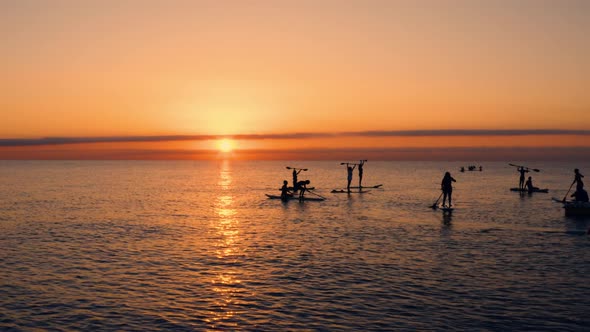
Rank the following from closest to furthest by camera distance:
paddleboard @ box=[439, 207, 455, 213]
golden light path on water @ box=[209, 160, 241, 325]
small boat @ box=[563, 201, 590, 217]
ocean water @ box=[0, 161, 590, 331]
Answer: ocean water @ box=[0, 161, 590, 331] → golden light path on water @ box=[209, 160, 241, 325] → small boat @ box=[563, 201, 590, 217] → paddleboard @ box=[439, 207, 455, 213]

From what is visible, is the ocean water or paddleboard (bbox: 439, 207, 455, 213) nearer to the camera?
the ocean water

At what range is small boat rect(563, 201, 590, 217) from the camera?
36.5m

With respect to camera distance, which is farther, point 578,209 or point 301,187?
point 301,187

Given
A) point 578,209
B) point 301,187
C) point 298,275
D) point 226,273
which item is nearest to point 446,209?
point 578,209

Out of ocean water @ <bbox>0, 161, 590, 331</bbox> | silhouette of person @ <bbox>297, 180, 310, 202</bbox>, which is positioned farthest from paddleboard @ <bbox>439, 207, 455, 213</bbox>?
silhouette of person @ <bbox>297, 180, 310, 202</bbox>

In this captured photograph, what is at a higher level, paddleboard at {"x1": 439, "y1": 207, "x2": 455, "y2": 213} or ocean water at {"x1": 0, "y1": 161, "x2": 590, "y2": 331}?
ocean water at {"x1": 0, "y1": 161, "x2": 590, "y2": 331}

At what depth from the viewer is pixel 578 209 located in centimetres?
3703

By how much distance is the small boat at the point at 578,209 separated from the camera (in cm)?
3650

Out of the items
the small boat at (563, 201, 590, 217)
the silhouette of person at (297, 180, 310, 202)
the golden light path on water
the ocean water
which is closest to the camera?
the ocean water

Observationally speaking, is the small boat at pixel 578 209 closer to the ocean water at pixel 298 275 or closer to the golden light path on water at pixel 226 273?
the ocean water at pixel 298 275

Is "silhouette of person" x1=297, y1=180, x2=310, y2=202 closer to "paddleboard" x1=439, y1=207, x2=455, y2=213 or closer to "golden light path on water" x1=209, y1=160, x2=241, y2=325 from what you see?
"paddleboard" x1=439, y1=207, x2=455, y2=213

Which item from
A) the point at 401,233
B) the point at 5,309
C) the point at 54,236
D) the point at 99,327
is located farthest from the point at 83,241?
the point at 401,233

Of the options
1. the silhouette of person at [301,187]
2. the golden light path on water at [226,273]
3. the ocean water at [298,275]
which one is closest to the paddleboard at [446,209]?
the ocean water at [298,275]

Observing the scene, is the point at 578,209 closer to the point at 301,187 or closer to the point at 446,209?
the point at 446,209
